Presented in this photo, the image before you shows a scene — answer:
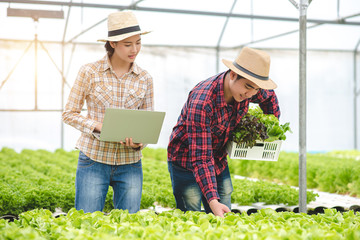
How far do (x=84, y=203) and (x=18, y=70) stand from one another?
9.45m

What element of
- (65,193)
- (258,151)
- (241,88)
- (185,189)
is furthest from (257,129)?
(65,193)

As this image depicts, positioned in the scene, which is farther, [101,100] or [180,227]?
[101,100]

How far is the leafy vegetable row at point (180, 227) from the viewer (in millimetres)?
2141

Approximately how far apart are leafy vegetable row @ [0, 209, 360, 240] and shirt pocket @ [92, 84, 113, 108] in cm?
76

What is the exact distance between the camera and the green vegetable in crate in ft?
10.2

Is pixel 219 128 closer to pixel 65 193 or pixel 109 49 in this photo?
pixel 109 49

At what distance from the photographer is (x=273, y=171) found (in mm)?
8172

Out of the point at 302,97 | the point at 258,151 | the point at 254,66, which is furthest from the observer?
the point at 302,97

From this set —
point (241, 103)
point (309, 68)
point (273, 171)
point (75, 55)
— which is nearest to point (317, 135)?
point (309, 68)

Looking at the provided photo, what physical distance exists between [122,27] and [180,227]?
1398 millimetres

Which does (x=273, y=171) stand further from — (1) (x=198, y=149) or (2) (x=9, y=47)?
(2) (x=9, y=47)

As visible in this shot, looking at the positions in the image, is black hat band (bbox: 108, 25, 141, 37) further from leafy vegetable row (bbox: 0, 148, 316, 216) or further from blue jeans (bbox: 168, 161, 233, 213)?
leafy vegetable row (bbox: 0, 148, 316, 216)

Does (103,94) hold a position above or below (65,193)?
above

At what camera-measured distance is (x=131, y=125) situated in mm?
2969
